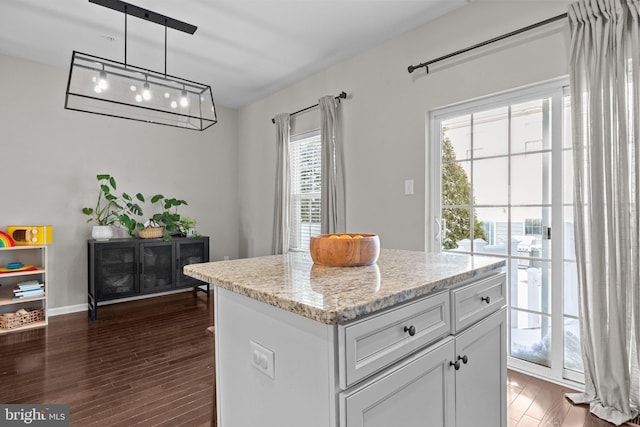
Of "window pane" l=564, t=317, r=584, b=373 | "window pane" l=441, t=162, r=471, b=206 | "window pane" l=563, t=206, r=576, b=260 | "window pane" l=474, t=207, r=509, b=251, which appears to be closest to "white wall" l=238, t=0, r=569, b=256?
"window pane" l=441, t=162, r=471, b=206

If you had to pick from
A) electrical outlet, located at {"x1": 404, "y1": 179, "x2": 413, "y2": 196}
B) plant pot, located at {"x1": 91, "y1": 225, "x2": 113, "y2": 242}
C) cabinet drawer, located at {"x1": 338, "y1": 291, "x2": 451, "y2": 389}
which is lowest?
cabinet drawer, located at {"x1": 338, "y1": 291, "x2": 451, "y2": 389}

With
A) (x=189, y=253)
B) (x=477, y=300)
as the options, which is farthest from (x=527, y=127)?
(x=189, y=253)

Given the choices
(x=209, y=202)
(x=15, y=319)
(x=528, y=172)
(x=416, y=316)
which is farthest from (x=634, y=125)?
(x=15, y=319)

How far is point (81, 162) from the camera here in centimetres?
413

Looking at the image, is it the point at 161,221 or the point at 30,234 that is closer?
the point at 30,234

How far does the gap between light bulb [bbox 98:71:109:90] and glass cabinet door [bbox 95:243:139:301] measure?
214 centimetres

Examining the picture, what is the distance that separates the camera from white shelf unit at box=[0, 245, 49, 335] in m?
3.46

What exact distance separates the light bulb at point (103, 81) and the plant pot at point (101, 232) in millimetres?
2200

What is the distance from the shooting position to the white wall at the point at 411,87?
2.40 meters

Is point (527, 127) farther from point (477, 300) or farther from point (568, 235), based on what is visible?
point (477, 300)

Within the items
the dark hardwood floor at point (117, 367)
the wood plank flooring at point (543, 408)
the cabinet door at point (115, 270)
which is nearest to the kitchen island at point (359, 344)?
the wood plank flooring at point (543, 408)

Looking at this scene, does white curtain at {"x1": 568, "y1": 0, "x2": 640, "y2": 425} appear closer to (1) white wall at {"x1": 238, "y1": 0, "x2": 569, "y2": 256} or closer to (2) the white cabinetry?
(1) white wall at {"x1": 238, "y1": 0, "x2": 569, "y2": 256}

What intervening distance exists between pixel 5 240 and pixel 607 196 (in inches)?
193

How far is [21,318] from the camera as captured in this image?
350cm
